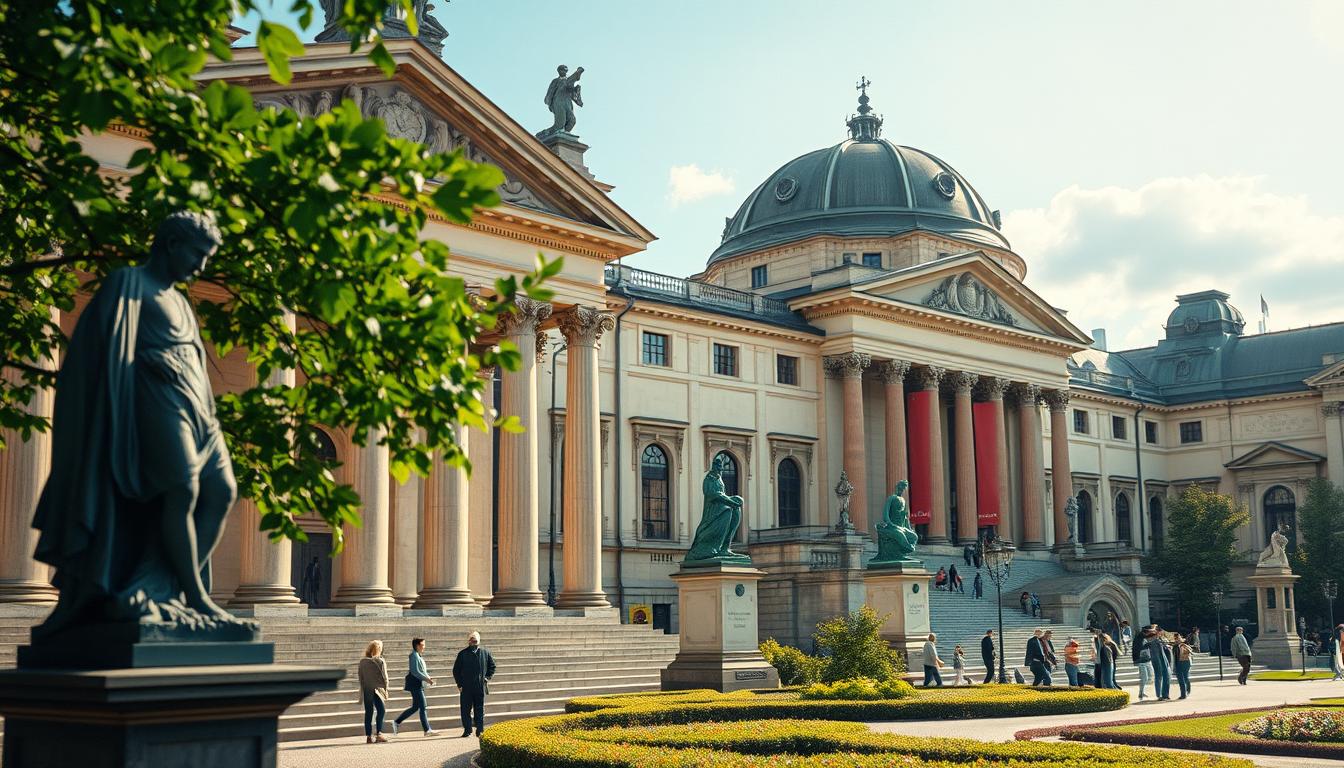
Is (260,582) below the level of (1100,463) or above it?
below

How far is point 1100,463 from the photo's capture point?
70.7 meters

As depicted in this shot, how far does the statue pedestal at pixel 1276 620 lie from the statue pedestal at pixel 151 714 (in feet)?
165

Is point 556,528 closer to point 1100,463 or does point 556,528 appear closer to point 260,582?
point 260,582

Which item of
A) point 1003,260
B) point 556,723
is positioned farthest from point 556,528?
point 1003,260

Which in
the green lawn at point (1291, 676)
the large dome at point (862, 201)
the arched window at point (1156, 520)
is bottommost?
the green lawn at point (1291, 676)

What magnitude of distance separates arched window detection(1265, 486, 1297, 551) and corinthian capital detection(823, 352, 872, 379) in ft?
100

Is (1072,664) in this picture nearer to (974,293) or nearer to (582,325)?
(582,325)

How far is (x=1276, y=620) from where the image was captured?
52.3 m

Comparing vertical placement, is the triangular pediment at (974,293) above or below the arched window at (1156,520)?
above

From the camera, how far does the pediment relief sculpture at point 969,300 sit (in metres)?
56.9

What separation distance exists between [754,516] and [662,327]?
818 centimetres

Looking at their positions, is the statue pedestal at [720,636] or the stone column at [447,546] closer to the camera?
the statue pedestal at [720,636]

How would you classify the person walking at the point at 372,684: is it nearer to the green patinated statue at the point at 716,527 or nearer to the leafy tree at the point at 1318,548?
the green patinated statue at the point at 716,527

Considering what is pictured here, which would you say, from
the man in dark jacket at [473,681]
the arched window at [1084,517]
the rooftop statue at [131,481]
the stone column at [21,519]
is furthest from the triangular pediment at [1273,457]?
the rooftop statue at [131,481]
